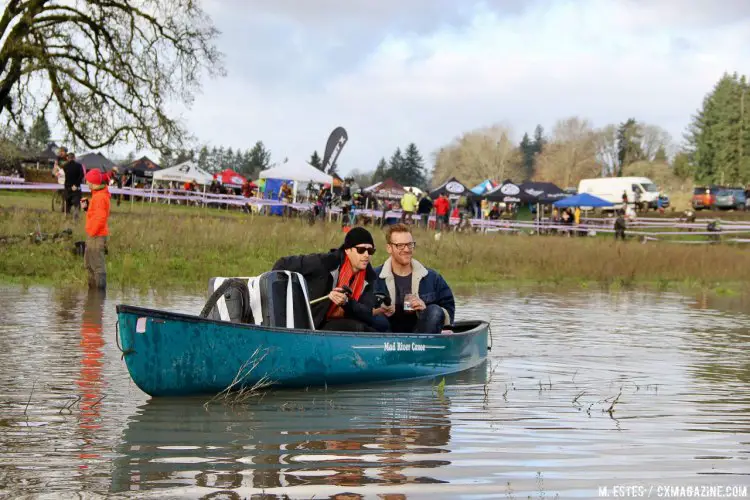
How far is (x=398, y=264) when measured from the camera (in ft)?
40.1

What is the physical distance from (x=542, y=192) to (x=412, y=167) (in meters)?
72.9

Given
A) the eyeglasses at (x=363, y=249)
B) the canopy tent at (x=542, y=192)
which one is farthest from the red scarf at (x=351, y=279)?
the canopy tent at (x=542, y=192)

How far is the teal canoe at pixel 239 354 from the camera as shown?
32.3 feet

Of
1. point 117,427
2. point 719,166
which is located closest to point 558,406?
point 117,427

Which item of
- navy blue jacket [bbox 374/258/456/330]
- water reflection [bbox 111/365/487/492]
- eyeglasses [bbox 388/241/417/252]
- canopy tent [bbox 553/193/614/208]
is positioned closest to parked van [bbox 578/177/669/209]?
canopy tent [bbox 553/193/614/208]

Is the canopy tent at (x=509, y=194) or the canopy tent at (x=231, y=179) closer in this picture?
the canopy tent at (x=509, y=194)

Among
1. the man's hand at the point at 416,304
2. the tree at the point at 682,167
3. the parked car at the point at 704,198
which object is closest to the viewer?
the man's hand at the point at 416,304

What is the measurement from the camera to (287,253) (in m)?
29.1

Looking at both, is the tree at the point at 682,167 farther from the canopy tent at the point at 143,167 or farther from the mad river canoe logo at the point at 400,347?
the mad river canoe logo at the point at 400,347

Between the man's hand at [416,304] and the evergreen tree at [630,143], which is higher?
the evergreen tree at [630,143]

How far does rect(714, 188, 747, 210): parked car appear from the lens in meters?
71.5

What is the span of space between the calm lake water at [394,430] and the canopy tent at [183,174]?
165ft

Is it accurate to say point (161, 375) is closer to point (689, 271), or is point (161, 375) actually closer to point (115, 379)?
point (115, 379)

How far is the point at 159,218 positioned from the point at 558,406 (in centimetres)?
2180
